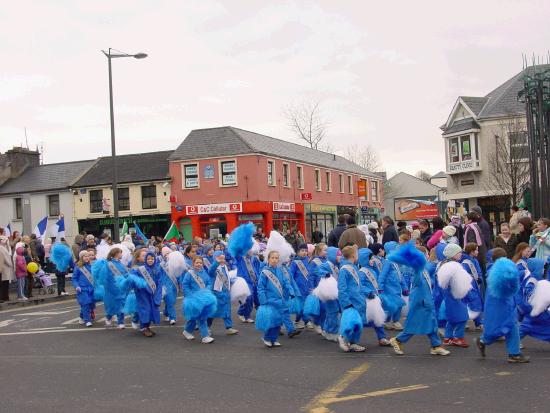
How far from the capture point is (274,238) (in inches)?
437

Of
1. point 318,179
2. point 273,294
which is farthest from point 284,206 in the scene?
point 273,294

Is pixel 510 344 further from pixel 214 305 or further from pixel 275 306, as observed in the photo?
pixel 214 305

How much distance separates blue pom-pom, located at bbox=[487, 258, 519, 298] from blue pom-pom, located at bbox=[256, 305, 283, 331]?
10.3ft

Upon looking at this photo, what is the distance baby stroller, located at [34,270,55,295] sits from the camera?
20.3 metres

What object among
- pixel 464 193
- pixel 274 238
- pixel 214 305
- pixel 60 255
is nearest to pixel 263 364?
pixel 214 305

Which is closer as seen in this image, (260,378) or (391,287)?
(260,378)

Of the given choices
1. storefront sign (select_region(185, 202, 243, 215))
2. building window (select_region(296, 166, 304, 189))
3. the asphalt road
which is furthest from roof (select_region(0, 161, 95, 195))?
the asphalt road

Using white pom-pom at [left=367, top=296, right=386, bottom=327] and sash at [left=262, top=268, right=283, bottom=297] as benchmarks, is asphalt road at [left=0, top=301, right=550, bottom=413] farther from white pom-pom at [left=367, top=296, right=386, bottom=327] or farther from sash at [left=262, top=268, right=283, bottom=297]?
sash at [left=262, top=268, right=283, bottom=297]

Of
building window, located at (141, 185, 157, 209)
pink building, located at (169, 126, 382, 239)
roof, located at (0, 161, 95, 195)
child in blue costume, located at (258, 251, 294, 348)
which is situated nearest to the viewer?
child in blue costume, located at (258, 251, 294, 348)

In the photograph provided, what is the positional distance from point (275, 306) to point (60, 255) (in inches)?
322

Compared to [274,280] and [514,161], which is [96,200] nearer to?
[514,161]

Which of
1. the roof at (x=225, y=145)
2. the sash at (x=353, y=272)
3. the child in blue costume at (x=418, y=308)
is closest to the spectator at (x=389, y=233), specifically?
the sash at (x=353, y=272)

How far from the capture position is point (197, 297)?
34.7ft

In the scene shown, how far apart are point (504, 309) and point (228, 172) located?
101ft
